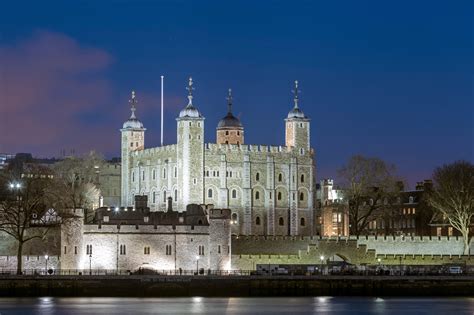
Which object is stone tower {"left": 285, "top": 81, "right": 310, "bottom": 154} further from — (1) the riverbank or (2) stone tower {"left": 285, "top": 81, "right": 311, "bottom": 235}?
(1) the riverbank

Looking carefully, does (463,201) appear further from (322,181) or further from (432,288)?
(322,181)

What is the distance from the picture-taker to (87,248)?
96.8m

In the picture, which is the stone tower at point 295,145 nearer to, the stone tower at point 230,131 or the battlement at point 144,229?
the stone tower at point 230,131

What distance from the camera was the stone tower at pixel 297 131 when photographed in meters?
142

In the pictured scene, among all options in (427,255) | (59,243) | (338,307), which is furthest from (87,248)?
(427,255)

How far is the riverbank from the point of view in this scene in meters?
89.0

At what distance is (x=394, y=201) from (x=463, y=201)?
2310cm

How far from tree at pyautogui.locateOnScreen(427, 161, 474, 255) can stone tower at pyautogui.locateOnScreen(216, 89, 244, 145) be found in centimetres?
2711

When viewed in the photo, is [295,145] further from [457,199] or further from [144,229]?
[144,229]

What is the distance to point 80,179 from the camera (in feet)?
469

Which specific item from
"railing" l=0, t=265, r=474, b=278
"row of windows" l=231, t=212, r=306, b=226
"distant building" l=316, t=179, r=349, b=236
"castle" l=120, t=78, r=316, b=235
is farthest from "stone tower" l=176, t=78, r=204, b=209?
"railing" l=0, t=265, r=474, b=278

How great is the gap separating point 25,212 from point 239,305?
20.7 meters

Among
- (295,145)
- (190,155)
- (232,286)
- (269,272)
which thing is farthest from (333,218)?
(232,286)

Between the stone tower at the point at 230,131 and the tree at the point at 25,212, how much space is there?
35877 mm
